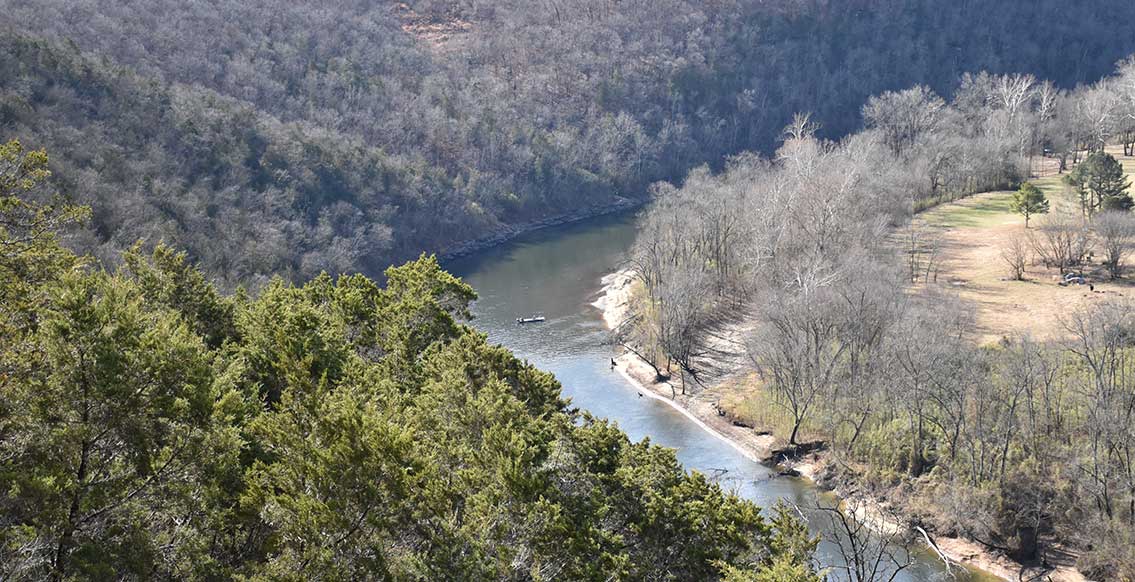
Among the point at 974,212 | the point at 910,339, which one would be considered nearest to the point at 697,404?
the point at 910,339

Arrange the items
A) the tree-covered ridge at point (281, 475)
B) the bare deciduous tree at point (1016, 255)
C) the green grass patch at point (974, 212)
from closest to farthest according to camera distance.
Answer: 1. the tree-covered ridge at point (281, 475)
2. the bare deciduous tree at point (1016, 255)
3. the green grass patch at point (974, 212)

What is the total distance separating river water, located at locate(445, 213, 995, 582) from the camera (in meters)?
42.8

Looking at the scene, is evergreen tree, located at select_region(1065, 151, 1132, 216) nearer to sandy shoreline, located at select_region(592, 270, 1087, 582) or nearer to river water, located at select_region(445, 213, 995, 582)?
sandy shoreline, located at select_region(592, 270, 1087, 582)

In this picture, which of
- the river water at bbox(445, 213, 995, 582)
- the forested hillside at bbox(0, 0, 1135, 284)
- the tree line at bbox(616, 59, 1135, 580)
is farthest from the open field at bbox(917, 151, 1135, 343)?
the forested hillside at bbox(0, 0, 1135, 284)

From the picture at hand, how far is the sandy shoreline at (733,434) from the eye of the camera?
35594mm

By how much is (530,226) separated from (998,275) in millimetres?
55291

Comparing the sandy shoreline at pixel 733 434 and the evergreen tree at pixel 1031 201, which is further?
the evergreen tree at pixel 1031 201

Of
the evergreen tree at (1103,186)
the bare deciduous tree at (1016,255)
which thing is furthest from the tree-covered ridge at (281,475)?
the evergreen tree at (1103,186)

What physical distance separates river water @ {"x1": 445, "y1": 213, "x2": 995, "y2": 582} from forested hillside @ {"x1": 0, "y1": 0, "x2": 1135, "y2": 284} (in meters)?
8.28

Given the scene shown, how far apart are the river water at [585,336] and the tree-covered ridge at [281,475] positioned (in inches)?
305

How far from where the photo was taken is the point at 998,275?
6275 cm

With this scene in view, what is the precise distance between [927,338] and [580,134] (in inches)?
3401

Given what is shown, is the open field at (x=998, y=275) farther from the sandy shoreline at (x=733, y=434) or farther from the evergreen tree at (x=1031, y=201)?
the sandy shoreline at (x=733, y=434)

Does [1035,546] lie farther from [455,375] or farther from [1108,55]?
[1108,55]
